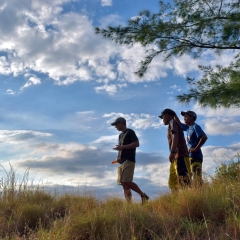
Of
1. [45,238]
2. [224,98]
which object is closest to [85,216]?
[45,238]

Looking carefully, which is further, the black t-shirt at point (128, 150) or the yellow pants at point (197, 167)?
the black t-shirt at point (128, 150)

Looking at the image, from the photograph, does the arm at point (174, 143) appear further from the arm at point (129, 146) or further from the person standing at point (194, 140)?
the arm at point (129, 146)

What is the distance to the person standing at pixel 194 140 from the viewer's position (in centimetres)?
659

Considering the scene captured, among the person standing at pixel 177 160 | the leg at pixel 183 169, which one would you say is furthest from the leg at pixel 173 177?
the leg at pixel 183 169

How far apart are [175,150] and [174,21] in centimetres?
483

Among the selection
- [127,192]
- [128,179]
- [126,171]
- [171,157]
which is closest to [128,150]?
[126,171]

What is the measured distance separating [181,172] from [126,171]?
1291mm

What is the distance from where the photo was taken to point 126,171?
23.3 feet

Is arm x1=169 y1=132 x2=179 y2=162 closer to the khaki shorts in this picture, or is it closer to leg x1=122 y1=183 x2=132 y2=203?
the khaki shorts

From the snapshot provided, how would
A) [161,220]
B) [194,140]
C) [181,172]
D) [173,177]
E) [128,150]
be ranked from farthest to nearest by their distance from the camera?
1. [128,150]
2. [194,140]
3. [173,177]
4. [181,172]
5. [161,220]

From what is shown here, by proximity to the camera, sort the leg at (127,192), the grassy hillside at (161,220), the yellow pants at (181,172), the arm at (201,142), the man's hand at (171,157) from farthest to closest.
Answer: the leg at (127,192)
the arm at (201,142)
the man's hand at (171,157)
the yellow pants at (181,172)
the grassy hillside at (161,220)

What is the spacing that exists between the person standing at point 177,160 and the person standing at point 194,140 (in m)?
0.24

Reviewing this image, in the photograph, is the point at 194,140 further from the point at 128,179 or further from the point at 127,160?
the point at 128,179

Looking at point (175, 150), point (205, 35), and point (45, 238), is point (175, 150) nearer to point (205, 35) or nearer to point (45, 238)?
point (45, 238)
